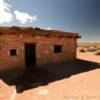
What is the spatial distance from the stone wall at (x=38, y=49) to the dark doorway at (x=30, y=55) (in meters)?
0.30

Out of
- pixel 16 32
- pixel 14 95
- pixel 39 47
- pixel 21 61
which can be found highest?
pixel 16 32

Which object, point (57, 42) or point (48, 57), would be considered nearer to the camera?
point (48, 57)

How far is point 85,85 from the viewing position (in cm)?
742

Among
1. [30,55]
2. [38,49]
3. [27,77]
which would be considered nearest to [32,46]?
[38,49]

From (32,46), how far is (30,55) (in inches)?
32.1

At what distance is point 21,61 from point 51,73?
2720 millimetres

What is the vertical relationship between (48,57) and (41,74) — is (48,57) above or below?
above

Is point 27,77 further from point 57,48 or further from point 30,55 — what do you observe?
point 57,48

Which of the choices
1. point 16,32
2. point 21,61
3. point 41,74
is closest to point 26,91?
point 41,74

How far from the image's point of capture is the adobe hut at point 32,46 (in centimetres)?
1031

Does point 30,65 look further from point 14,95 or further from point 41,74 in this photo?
point 14,95

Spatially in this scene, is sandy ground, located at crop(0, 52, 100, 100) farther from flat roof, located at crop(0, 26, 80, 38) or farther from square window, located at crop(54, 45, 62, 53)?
square window, located at crop(54, 45, 62, 53)

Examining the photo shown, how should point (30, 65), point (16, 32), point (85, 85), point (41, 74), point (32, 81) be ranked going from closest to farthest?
point (85, 85)
point (32, 81)
point (41, 74)
point (16, 32)
point (30, 65)

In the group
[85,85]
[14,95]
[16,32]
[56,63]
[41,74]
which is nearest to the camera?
[14,95]
